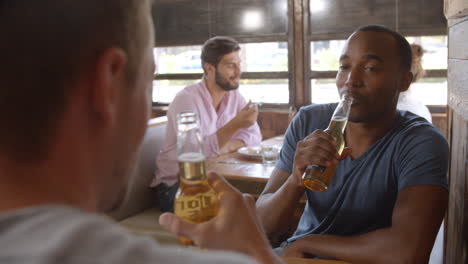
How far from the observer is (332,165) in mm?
1475

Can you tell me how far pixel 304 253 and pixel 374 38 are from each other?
0.87m

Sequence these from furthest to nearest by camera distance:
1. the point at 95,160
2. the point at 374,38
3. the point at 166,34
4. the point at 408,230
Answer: the point at 166,34 → the point at 374,38 → the point at 408,230 → the point at 95,160

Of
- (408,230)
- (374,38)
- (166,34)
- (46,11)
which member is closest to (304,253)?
(408,230)

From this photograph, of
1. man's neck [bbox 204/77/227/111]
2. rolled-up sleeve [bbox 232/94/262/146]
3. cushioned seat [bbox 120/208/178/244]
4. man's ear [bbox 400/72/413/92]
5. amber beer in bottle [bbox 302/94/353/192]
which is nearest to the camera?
amber beer in bottle [bbox 302/94/353/192]

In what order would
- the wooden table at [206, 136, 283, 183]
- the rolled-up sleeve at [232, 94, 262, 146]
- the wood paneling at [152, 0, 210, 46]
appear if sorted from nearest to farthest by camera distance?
the wooden table at [206, 136, 283, 183] → the rolled-up sleeve at [232, 94, 262, 146] → the wood paneling at [152, 0, 210, 46]

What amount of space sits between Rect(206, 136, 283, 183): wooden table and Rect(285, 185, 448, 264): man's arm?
1.08 meters

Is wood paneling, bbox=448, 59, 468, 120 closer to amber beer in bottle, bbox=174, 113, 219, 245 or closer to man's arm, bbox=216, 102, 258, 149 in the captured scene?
amber beer in bottle, bbox=174, 113, 219, 245

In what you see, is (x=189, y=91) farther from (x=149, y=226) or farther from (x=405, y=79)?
(x=405, y=79)

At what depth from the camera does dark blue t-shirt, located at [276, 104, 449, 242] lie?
1.55 m

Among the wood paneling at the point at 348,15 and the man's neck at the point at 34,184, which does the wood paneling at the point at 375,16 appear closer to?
the wood paneling at the point at 348,15

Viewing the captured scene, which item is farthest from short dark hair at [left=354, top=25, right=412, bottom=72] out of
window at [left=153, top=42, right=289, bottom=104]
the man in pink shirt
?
window at [left=153, top=42, right=289, bottom=104]

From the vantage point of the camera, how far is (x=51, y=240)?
1.29 ft

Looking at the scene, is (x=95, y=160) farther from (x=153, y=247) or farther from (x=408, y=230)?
(x=408, y=230)

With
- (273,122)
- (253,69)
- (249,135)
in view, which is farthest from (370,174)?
(253,69)
